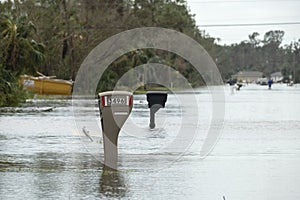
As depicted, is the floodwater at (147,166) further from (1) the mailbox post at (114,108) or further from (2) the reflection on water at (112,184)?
(1) the mailbox post at (114,108)

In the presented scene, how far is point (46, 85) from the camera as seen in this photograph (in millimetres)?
51406

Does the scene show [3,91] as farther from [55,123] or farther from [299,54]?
[299,54]

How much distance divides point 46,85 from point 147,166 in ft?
126

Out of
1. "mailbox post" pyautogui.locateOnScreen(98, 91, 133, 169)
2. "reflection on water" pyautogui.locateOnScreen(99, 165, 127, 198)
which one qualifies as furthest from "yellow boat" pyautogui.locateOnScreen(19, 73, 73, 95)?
"reflection on water" pyautogui.locateOnScreen(99, 165, 127, 198)

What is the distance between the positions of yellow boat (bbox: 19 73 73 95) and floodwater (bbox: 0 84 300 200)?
26.5m

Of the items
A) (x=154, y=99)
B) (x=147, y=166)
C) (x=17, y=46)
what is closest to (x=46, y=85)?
(x=17, y=46)

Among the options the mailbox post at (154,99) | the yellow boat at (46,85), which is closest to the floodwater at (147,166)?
the mailbox post at (154,99)

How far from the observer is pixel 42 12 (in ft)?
189

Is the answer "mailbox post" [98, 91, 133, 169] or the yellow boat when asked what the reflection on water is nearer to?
"mailbox post" [98, 91, 133, 169]

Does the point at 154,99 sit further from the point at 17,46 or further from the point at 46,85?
the point at 46,85

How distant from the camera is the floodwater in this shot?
418 inches

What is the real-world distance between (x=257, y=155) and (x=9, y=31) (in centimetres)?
2515

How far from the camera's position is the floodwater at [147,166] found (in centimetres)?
1062

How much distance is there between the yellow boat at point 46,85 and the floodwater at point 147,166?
1043 inches
